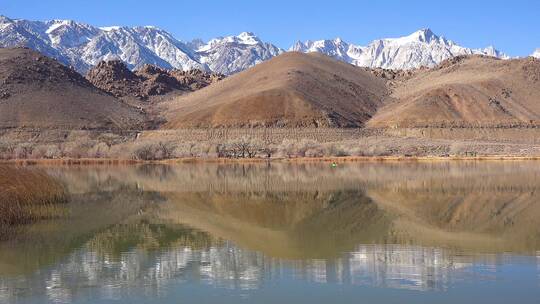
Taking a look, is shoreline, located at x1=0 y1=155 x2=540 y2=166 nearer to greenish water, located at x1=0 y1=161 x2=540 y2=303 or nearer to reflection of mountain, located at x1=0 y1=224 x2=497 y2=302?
greenish water, located at x1=0 y1=161 x2=540 y2=303

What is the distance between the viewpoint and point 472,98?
126688 millimetres

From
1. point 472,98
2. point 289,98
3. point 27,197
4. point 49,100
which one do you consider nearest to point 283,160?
point 289,98

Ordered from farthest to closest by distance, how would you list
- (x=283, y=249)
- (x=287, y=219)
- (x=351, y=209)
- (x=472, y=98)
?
1. (x=472, y=98)
2. (x=351, y=209)
3. (x=287, y=219)
4. (x=283, y=249)

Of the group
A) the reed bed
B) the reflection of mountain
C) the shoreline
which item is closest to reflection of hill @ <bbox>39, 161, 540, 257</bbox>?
the reflection of mountain

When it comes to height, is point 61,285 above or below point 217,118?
below

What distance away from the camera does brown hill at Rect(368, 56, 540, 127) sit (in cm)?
11806

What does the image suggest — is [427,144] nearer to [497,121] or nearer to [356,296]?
[497,121]

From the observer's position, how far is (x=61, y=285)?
15602mm

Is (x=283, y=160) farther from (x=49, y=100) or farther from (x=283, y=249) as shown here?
(x=283, y=249)

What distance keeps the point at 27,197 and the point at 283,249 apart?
12800 millimetres

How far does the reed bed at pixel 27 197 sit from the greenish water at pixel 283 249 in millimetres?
932

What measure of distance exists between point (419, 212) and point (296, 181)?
20367mm

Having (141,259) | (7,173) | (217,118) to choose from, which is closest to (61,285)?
(141,259)

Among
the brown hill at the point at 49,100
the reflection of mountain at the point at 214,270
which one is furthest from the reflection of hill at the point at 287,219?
the brown hill at the point at 49,100
